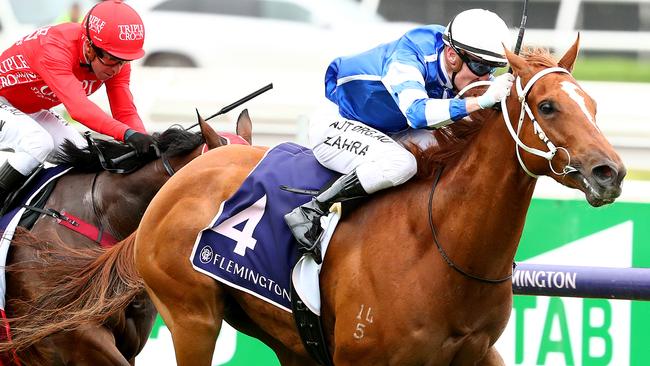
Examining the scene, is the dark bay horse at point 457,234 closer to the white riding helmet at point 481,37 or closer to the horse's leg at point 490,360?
the horse's leg at point 490,360

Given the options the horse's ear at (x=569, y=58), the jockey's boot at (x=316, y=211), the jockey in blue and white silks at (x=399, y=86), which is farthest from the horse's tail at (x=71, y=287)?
the horse's ear at (x=569, y=58)

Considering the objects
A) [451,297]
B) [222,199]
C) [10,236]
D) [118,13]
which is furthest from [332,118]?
[10,236]

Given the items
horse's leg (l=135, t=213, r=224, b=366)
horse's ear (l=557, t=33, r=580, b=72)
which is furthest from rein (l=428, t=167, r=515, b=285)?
horse's leg (l=135, t=213, r=224, b=366)

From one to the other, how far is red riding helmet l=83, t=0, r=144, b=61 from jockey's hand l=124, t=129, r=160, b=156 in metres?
0.39

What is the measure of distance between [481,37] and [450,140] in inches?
17.2

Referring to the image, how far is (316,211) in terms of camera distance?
479 cm

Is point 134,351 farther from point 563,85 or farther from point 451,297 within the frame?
point 563,85

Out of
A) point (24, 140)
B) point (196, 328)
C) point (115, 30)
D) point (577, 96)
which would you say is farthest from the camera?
point (24, 140)

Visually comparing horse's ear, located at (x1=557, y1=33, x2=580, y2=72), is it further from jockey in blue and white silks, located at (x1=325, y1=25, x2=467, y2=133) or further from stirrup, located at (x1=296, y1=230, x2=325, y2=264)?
stirrup, located at (x1=296, y1=230, x2=325, y2=264)

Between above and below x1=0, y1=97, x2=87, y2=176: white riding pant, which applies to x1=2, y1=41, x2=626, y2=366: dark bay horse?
above

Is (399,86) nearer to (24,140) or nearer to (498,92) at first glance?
(498,92)

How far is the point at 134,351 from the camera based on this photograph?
5887 millimetres

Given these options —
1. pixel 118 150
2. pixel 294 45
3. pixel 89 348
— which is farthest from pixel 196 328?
pixel 294 45

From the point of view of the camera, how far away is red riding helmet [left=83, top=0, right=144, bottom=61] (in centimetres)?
580
